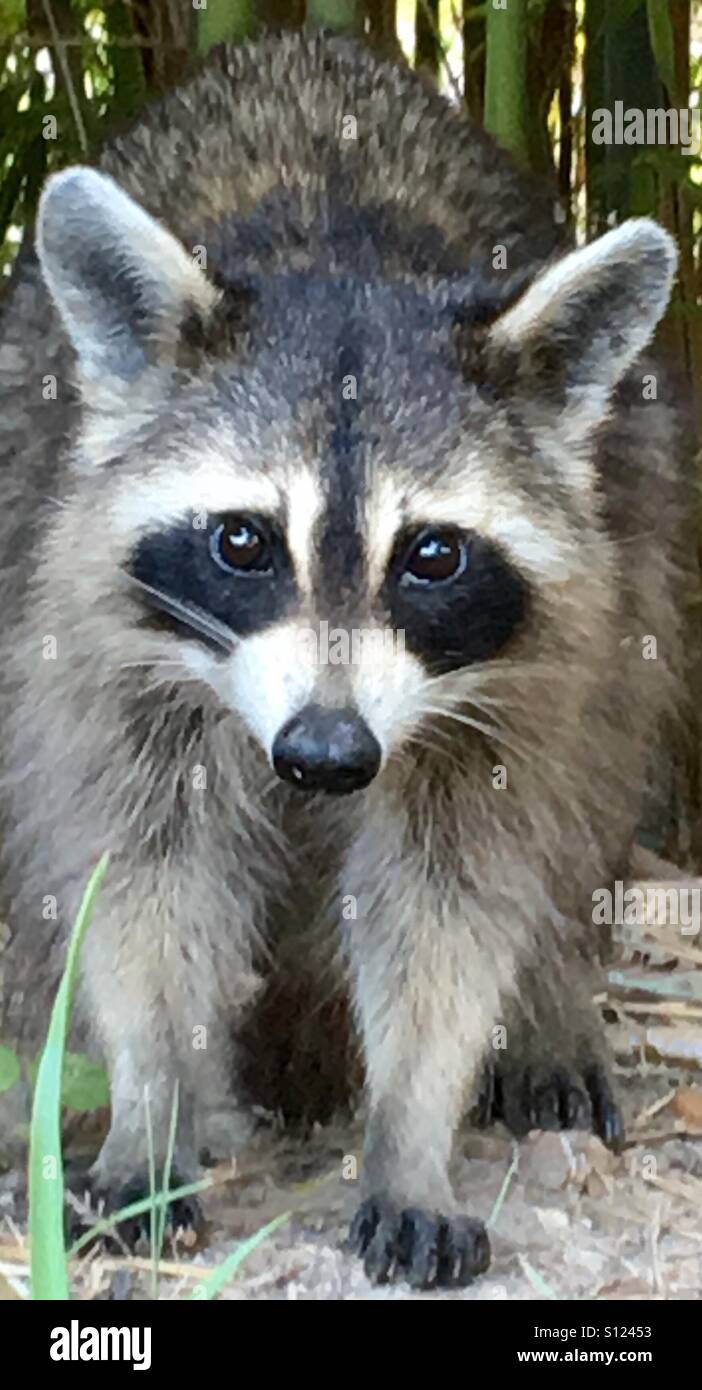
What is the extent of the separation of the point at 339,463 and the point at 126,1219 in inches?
25.0

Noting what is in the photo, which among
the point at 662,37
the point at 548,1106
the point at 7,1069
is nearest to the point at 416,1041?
the point at 548,1106

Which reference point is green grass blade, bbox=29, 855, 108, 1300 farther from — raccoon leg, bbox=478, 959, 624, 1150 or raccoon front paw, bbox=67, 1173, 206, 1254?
raccoon leg, bbox=478, 959, 624, 1150

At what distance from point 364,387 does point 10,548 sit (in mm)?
441

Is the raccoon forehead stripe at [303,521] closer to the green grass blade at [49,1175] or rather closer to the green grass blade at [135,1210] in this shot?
the green grass blade at [49,1175]

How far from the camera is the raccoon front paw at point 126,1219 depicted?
178 centimetres

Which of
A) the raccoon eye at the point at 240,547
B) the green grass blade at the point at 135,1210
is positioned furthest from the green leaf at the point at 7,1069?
the raccoon eye at the point at 240,547

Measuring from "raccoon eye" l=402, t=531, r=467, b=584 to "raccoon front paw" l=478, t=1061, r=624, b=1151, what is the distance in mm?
571

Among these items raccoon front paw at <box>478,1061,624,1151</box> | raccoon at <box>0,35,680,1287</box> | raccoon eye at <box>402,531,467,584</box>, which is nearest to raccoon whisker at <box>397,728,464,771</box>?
raccoon at <box>0,35,680,1287</box>

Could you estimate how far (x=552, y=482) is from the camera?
5.72 feet

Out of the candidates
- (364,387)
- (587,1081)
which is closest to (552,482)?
(364,387)

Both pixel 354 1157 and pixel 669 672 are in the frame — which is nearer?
pixel 354 1157

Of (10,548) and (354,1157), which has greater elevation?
(10,548)

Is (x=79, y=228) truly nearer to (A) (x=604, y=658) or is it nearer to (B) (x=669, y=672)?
(A) (x=604, y=658)

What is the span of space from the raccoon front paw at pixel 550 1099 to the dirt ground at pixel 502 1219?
0.03 m
